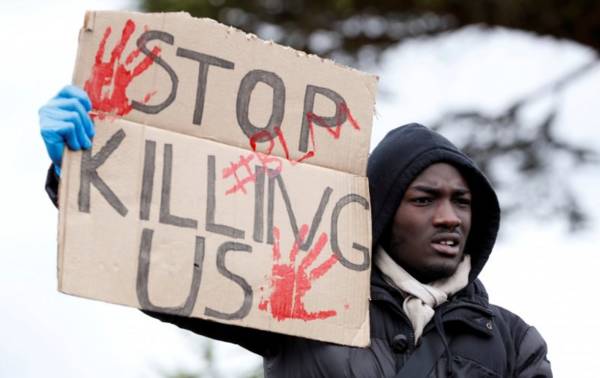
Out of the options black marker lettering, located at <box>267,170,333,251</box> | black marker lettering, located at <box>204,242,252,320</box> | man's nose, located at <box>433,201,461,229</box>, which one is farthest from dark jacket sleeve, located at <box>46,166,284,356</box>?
man's nose, located at <box>433,201,461,229</box>

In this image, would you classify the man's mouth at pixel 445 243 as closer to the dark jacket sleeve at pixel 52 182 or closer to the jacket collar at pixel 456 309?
the jacket collar at pixel 456 309

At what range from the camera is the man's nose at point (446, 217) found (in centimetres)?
441

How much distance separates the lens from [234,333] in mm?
4367

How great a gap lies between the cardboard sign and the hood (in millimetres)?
65

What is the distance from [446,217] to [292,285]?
0.37m

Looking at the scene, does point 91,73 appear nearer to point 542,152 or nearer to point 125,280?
point 125,280

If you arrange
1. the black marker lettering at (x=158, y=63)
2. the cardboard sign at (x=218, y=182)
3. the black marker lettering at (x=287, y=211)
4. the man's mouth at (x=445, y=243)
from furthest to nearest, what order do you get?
1. the man's mouth at (x=445, y=243)
2. the black marker lettering at (x=287, y=211)
3. the black marker lettering at (x=158, y=63)
4. the cardboard sign at (x=218, y=182)

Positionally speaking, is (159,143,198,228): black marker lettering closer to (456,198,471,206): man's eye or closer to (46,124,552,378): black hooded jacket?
(46,124,552,378): black hooded jacket

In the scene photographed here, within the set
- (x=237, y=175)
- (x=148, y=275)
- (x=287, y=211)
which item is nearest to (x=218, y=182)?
(x=237, y=175)

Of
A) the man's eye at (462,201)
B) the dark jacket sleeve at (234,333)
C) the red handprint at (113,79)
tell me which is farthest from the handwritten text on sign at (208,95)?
the dark jacket sleeve at (234,333)

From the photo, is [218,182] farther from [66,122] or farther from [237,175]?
[66,122]

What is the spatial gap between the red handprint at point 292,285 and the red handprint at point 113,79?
1.41ft

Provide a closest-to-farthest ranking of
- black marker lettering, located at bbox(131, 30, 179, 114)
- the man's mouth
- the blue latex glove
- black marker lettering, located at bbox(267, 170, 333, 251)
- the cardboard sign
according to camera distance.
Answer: the blue latex glove → the cardboard sign → black marker lettering, located at bbox(131, 30, 179, 114) → black marker lettering, located at bbox(267, 170, 333, 251) → the man's mouth

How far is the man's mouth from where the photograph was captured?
441cm
